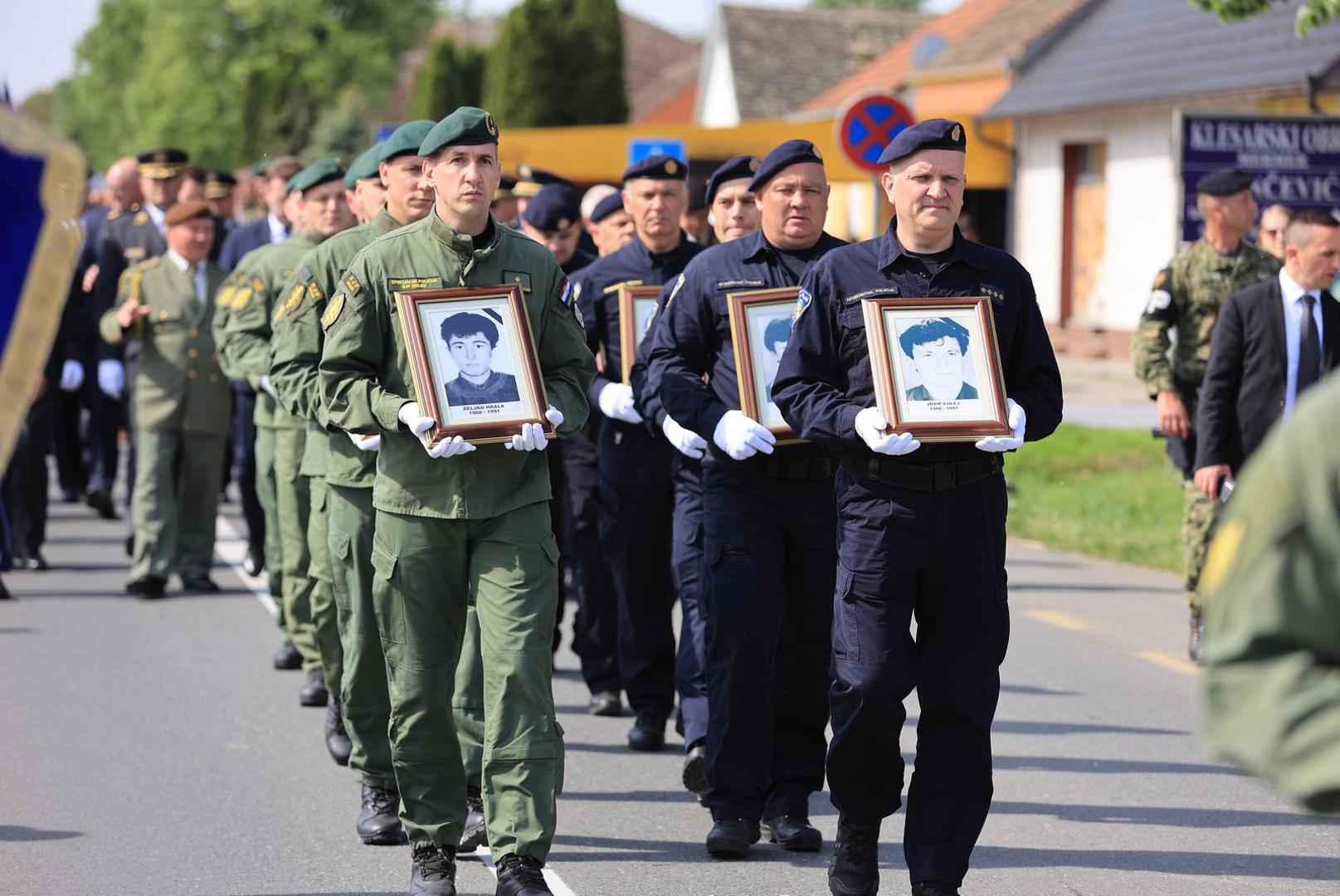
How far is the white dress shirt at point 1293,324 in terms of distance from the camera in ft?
28.1

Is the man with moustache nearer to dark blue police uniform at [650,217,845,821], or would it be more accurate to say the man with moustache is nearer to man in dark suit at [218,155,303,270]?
dark blue police uniform at [650,217,845,821]

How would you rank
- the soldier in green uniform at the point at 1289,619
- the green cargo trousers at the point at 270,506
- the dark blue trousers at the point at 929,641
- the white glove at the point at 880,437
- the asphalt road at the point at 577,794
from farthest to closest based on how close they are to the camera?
the green cargo trousers at the point at 270,506 → the asphalt road at the point at 577,794 → the dark blue trousers at the point at 929,641 → the white glove at the point at 880,437 → the soldier in green uniform at the point at 1289,619

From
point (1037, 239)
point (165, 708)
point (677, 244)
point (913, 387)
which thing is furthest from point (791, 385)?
point (1037, 239)

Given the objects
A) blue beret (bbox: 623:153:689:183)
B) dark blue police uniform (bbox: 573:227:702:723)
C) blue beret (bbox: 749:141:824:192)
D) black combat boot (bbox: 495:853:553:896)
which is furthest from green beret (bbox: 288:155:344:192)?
black combat boot (bbox: 495:853:553:896)

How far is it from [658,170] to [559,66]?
46.9 metres

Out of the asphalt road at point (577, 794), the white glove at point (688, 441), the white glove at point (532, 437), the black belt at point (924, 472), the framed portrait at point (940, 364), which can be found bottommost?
the asphalt road at point (577, 794)

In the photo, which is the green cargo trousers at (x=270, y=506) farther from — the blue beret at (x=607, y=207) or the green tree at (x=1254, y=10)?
the green tree at (x=1254, y=10)

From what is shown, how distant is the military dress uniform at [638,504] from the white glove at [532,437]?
2.35m

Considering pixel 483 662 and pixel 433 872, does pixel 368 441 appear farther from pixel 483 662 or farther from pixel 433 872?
pixel 433 872

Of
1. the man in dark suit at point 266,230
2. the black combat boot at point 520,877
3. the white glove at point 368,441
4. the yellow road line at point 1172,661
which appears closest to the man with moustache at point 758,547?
the black combat boot at point 520,877

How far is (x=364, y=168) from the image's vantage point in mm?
7406

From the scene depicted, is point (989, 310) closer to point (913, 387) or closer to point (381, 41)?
point (913, 387)

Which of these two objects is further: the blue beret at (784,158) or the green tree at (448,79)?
the green tree at (448,79)

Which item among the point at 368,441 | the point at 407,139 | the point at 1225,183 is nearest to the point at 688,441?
the point at 368,441
